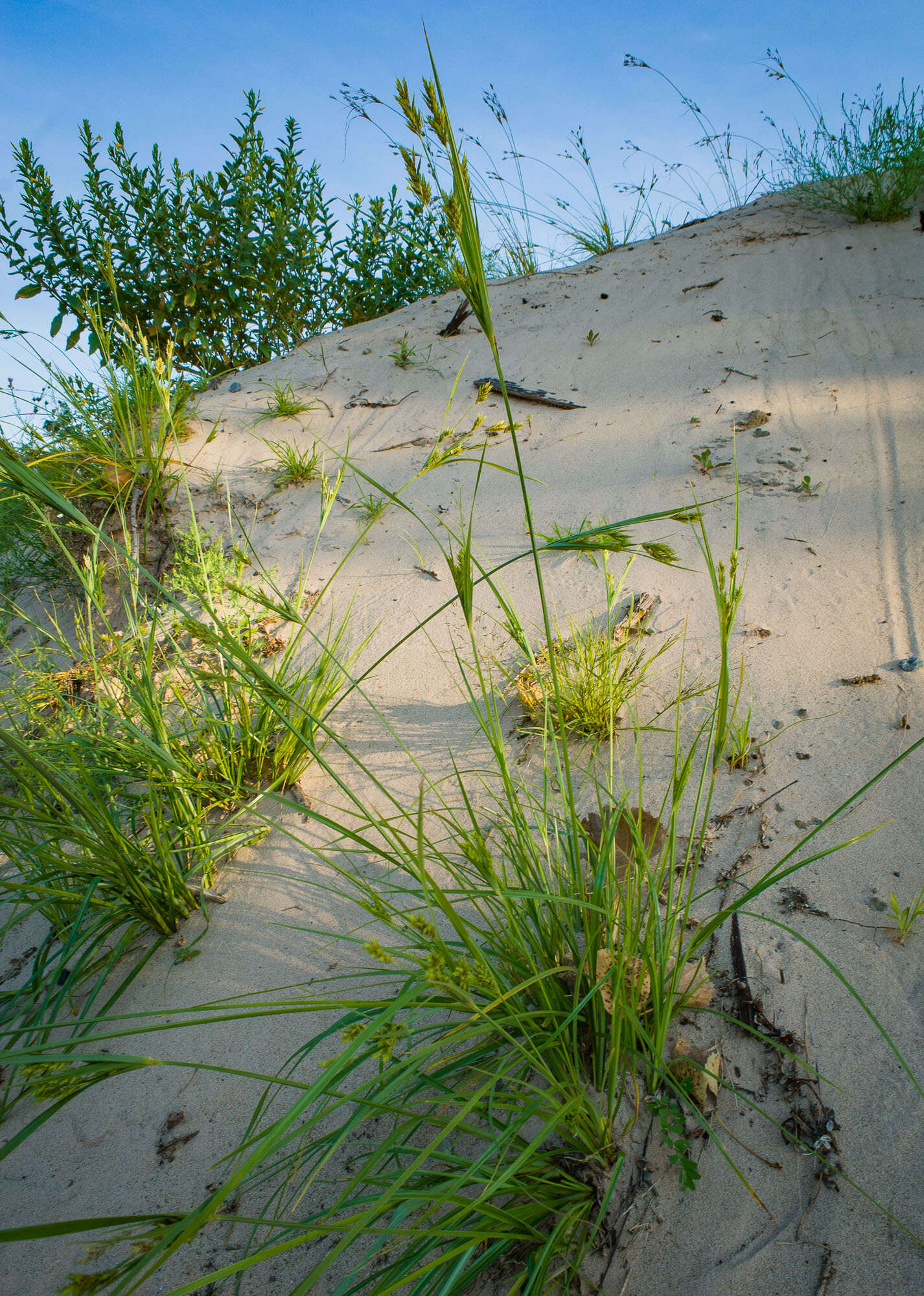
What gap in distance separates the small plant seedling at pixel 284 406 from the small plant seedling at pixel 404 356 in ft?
2.19

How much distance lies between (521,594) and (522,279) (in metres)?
3.60

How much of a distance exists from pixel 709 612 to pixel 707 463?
892mm

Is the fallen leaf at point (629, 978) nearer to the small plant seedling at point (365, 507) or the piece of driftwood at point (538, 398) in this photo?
the small plant seedling at point (365, 507)

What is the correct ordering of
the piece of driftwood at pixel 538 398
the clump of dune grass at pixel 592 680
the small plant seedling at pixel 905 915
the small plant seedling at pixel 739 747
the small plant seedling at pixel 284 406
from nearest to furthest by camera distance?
the small plant seedling at pixel 905 915 → the small plant seedling at pixel 739 747 → the clump of dune grass at pixel 592 680 → the piece of driftwood at pixel 538 398 → the small plant seedling at pixel 284 406

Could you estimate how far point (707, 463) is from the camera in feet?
9.68

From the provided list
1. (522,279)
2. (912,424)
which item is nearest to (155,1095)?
(912,424)

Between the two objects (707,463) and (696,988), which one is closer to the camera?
(696,988)

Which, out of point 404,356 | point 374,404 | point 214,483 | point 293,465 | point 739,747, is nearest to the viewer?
point 739,747

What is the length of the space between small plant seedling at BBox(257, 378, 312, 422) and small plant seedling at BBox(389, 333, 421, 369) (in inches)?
26.3

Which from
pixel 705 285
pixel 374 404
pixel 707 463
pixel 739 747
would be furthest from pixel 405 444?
pixel 739 747

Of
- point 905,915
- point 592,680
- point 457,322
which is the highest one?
point 457,322

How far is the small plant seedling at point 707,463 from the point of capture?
2.95 m

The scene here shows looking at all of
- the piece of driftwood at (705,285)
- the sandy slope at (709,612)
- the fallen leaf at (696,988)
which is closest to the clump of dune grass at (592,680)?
the sandy slope at (709,612)

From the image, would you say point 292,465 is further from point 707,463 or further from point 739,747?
point 739,747
